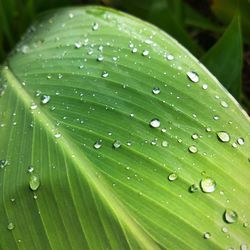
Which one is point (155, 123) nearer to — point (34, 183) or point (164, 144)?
point (164, 144)

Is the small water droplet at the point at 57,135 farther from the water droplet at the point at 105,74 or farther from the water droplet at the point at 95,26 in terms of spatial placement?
the water droplet at the point at 95,26

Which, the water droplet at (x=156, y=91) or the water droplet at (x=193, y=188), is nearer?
the water droplet at (x=193, y=188)

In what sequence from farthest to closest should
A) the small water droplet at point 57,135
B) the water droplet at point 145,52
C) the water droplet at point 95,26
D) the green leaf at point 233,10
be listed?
the green leaf at point 233,10 < the water droplet at point 95,26 < the water droplet at point 145,52 < the small water droplet at point 57,135

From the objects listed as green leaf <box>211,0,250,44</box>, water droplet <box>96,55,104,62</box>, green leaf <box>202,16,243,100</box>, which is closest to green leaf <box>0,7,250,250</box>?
water droplet <box>96,55,104,62</box>

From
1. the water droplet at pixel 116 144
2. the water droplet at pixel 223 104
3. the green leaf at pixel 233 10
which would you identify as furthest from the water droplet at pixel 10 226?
the green leaf at pixel 233 10

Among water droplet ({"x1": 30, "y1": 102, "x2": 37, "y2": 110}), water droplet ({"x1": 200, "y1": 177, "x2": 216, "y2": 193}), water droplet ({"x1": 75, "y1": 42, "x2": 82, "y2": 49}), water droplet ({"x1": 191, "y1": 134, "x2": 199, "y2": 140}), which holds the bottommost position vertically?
water droplet ({"x1": 200, "y1": 177, "x2": 216, "y2": 193})

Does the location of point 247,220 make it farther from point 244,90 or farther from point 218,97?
point 244,90

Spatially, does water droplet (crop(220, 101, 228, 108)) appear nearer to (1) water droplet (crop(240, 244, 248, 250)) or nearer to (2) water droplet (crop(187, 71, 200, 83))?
(2) water droplet (crop(187, 71, 200, 83))
